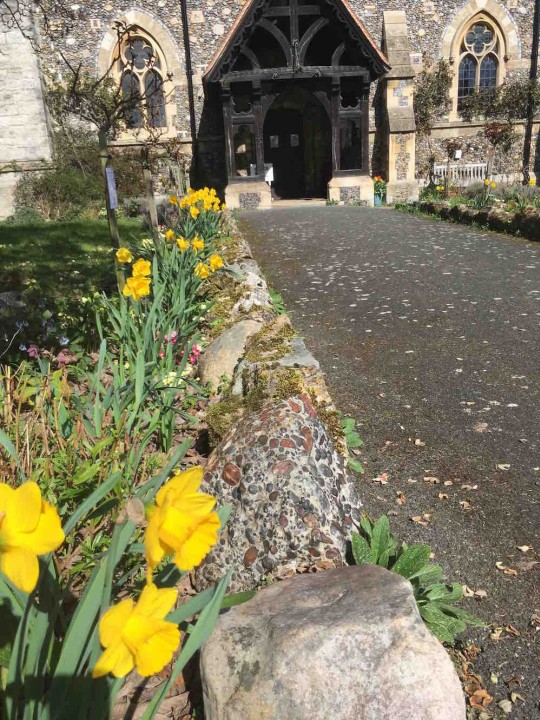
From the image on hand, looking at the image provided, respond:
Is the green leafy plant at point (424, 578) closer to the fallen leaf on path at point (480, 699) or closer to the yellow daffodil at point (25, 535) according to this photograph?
the fallen leaf on path at point (480, 699)

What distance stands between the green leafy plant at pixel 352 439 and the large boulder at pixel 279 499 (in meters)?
0.52

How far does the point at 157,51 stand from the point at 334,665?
20372mm

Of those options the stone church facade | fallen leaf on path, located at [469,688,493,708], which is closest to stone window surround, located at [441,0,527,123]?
the stone church facade

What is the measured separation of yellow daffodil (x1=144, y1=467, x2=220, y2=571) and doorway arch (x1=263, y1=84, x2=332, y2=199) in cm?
1971

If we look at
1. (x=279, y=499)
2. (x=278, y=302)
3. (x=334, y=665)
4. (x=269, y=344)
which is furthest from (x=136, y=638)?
(x=278, y=302)

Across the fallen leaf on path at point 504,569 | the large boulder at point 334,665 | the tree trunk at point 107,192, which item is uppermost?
the tree trunk at point 107,192

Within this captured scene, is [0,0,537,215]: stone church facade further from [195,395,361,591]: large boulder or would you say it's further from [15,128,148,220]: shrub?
[195,395,361,591]: large boulder

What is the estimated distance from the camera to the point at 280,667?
1.40 m

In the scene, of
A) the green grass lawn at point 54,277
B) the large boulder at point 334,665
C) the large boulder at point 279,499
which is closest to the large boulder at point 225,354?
the green grass lawn at point 54,277

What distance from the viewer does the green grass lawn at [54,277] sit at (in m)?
4.16

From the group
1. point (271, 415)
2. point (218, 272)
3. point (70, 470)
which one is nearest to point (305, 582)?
point (271, 415)

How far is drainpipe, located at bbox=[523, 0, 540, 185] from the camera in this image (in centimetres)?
1912

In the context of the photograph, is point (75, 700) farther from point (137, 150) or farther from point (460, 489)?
point (137, 150)

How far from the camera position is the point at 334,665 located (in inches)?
54.6
